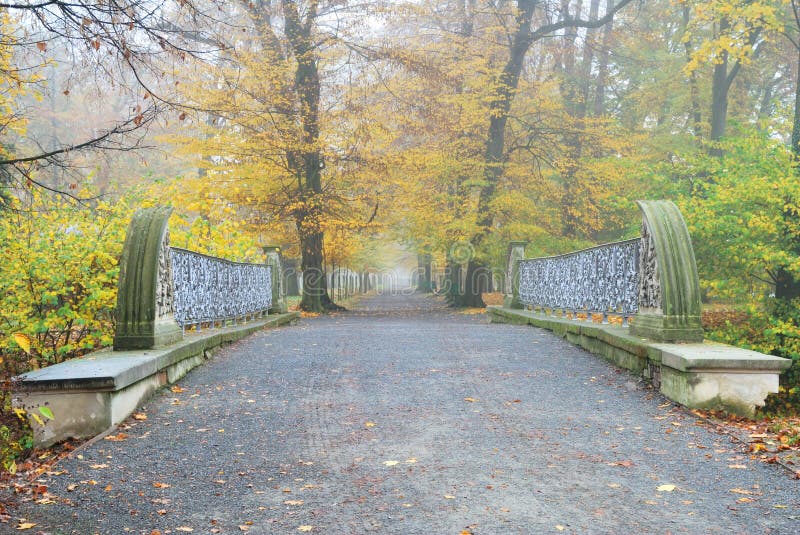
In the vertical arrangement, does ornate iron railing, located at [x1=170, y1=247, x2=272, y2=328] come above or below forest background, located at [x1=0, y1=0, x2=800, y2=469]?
below

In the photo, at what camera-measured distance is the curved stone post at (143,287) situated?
22.0 ft

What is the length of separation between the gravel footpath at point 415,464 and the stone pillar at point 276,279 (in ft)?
26.9

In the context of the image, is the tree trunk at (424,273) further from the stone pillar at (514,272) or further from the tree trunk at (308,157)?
the stone pillar at (514,272)

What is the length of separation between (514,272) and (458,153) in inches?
326

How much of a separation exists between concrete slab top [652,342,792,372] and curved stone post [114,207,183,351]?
5.00m

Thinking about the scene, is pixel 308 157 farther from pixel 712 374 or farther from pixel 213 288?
pixel 712 374

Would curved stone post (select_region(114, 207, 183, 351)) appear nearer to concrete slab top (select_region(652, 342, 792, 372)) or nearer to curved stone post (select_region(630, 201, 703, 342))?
concrete slab top (select_region(652, 342, 792, 372))

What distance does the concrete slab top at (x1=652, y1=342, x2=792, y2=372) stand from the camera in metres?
5.37

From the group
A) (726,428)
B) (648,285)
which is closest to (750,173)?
(648,285)

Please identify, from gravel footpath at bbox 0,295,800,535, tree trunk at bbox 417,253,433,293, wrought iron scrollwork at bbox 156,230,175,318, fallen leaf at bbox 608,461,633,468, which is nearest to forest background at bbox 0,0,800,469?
wrought iron scrollwork at bbox 156,230,175,318

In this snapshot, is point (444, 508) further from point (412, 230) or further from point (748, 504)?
point (412, 230)

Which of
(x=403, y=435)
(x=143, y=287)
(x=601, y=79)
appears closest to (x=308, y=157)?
(x=601, y=79)

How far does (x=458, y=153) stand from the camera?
2200 cm

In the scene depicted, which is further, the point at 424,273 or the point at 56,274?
the point at 424,273
